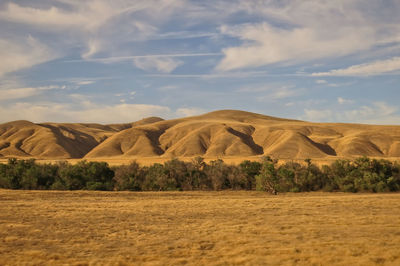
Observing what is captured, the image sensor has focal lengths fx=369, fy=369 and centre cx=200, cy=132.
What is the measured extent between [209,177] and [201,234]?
21703mm

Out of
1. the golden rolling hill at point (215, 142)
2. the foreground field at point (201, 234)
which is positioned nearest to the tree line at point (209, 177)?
the foreground field at point (201, 234)

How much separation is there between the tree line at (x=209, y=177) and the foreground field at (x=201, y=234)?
1141 centimetres

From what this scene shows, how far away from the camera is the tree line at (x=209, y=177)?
31.9 metres

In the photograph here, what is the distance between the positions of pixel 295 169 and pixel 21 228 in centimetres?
2582

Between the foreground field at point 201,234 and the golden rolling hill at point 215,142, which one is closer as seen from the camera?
the foreground field at point 201,234

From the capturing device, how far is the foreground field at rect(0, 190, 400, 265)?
10.3 m

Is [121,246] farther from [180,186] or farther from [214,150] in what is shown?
[214,150]

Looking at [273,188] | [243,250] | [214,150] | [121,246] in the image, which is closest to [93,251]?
[121,246]

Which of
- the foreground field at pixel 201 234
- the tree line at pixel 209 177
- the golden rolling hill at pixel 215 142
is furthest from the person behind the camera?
the golden rolling hill at pixel 215 142

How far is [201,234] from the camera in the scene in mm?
13352

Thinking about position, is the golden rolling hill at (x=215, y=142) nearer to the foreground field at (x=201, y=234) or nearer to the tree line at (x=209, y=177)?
the tree line at (x=209, y=177)

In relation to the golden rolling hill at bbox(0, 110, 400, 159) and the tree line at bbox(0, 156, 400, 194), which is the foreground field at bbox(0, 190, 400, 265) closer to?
the tree line at bbox(0, 156, 400, 194)

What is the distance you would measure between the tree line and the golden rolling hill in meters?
60.0

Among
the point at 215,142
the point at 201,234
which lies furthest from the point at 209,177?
the point at 215,142
